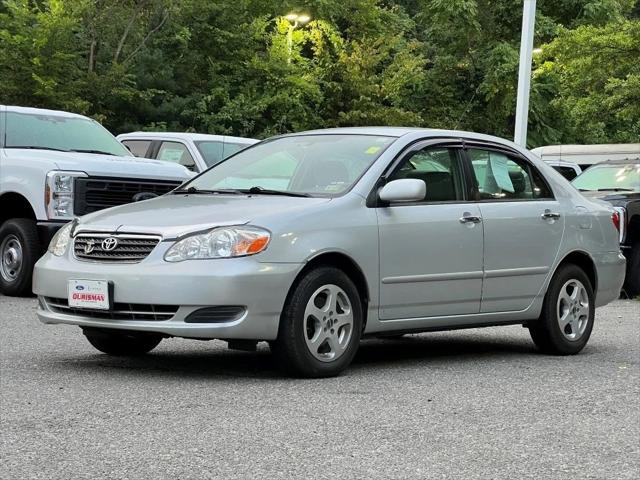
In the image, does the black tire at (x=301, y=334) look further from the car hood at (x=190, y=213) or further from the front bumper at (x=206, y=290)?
the car hood at (x=190, y=213)

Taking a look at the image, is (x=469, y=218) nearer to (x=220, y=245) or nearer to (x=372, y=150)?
(x=372, y=150)

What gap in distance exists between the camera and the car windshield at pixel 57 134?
1389 cm

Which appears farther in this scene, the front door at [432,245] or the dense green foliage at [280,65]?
the dense green foliage at [280,65]

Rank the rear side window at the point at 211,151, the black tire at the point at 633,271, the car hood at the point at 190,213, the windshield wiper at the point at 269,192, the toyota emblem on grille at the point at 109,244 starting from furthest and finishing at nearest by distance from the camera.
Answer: the rear side window at the point at 211,151 < the black tire at the point at 633,271 < the windshield wiper at the point at 269,192 < the toyota emblem on grille at the point at 109,244 < the car hood at the point at 190,213

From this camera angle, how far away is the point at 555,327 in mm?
9508

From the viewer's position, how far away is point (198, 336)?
7.45 meters

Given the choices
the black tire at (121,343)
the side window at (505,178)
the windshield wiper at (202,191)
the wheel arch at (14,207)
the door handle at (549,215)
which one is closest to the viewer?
the windshield wiper at (202,191)

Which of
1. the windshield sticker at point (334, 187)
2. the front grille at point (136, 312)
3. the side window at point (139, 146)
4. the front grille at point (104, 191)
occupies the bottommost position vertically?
the front grille at point (136, 312)

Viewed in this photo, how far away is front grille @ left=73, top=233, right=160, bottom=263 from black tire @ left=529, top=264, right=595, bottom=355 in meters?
3.25

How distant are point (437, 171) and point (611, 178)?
883 centimetres

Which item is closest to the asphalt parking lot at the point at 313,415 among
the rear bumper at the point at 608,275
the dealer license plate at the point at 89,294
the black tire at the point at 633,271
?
the dealer license plate at the point at 89,294

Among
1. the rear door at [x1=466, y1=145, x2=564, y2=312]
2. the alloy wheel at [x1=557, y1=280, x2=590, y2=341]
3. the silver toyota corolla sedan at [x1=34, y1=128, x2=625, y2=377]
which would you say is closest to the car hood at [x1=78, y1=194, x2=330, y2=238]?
the silver toyota corolla sedan at [x1=34, y1=128, x2=625, y2=377]

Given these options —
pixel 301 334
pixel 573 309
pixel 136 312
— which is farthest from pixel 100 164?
pixel 301 334

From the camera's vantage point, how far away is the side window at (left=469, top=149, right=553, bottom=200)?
9242mm
